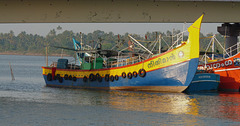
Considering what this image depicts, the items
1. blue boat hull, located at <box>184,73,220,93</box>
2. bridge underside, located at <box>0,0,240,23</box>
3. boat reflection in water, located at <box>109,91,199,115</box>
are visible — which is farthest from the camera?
blue boat hull, located at <box>184,73,220,93</box>

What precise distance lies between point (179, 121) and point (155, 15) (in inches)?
535

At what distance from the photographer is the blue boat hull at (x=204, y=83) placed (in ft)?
141

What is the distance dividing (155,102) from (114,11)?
306 inches

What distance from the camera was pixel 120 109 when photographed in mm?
30844

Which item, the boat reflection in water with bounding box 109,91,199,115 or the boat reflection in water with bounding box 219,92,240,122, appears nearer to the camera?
the boat reflection in water with bounding box 219,92,240,122

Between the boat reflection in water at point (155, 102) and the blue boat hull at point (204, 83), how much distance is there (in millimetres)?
3237

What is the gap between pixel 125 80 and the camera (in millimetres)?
43469

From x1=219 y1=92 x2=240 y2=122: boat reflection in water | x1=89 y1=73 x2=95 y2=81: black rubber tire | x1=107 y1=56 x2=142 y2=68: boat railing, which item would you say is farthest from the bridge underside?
x1=89 y1=73 x2=95 y2=81: black rubber tire

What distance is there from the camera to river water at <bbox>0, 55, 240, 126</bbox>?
87.0ft

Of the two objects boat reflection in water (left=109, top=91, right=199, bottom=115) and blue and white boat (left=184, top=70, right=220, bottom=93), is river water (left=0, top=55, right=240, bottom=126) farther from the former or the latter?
blue and white boat (left=184, top=70, right=220, bottom=93)

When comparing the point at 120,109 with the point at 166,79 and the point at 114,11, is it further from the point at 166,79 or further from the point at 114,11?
the point at 166,79

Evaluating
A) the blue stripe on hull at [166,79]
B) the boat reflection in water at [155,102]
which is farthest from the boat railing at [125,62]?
the boat reflection in water at [155,102]

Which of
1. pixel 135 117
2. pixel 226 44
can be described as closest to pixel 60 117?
pixel 135 117

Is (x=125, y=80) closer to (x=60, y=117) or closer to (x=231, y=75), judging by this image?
(x=231, y=75)
